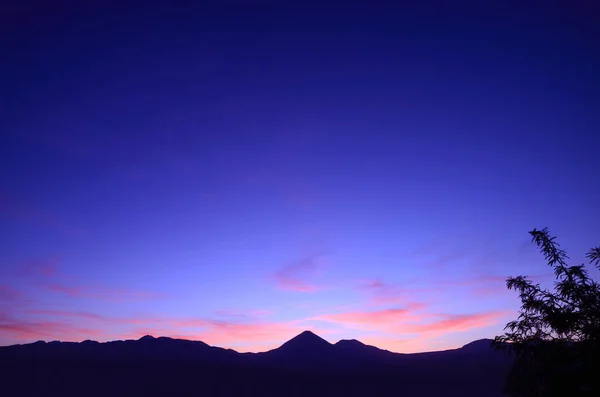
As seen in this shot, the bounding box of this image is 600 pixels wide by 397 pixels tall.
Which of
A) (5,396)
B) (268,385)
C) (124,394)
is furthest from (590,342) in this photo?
(5,396)

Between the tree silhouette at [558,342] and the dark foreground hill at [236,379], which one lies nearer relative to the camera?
the tree silhouette at [558,342]

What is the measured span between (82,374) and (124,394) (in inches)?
958

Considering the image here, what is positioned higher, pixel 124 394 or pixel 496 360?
pixel 496 360

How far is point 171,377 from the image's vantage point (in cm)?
11881

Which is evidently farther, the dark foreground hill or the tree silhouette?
the dark foreground hill

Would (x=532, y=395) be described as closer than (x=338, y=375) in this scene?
Yes

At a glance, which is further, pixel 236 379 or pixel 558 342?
pixel 236 379

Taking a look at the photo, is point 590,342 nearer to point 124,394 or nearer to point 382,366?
point 124,394

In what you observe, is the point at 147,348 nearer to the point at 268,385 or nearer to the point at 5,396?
the point at 5,396

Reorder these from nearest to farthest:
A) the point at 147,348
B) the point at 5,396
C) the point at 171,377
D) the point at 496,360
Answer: the point at 5,396
the point at 171,377
the point at 496,360
the point at 147,348

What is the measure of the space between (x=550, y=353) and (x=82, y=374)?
145 meters

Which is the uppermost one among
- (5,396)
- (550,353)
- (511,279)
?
(511,279)

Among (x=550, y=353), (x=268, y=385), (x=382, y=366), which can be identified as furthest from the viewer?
(x=382, y=366)

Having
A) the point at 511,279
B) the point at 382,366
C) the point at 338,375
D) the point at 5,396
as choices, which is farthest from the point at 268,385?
the point at 511,279
